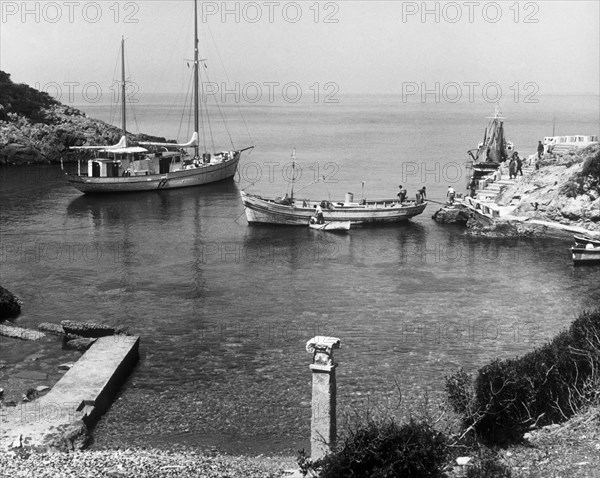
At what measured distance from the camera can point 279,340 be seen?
29688 millimetres

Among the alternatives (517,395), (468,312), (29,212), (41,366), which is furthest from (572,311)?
(29,212)

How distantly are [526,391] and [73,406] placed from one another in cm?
1177

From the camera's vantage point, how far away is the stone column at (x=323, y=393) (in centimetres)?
1577

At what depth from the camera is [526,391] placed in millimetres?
19375

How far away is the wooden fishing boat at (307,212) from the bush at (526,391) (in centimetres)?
3182

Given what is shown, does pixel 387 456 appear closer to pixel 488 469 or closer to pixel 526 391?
pixel 488 469

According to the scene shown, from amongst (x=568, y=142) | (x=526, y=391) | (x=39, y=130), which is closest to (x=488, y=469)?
(x=526, y=391)

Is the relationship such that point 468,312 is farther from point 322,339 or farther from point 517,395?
point 322,339

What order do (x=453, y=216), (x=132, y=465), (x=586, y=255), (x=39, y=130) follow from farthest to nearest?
(x=39, y=130) < (x=453, y=216) < (x=586, y=255) < (x=132, y=465)

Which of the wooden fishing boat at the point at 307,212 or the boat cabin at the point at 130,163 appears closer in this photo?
the wooden fishing boat at the point at 307,212

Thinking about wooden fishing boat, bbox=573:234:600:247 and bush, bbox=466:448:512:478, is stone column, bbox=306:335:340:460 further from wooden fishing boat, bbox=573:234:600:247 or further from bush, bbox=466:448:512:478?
wooden fishing boat, bbox=573:234:600:247

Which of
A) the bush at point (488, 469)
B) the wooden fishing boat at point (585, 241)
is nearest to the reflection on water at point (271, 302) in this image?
the wooden fishing boat at point (585, 241)

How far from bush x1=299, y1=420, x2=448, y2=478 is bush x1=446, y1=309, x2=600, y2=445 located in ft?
8.43

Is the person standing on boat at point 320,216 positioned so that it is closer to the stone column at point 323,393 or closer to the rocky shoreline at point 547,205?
the rocky shoreline at point 547,205
